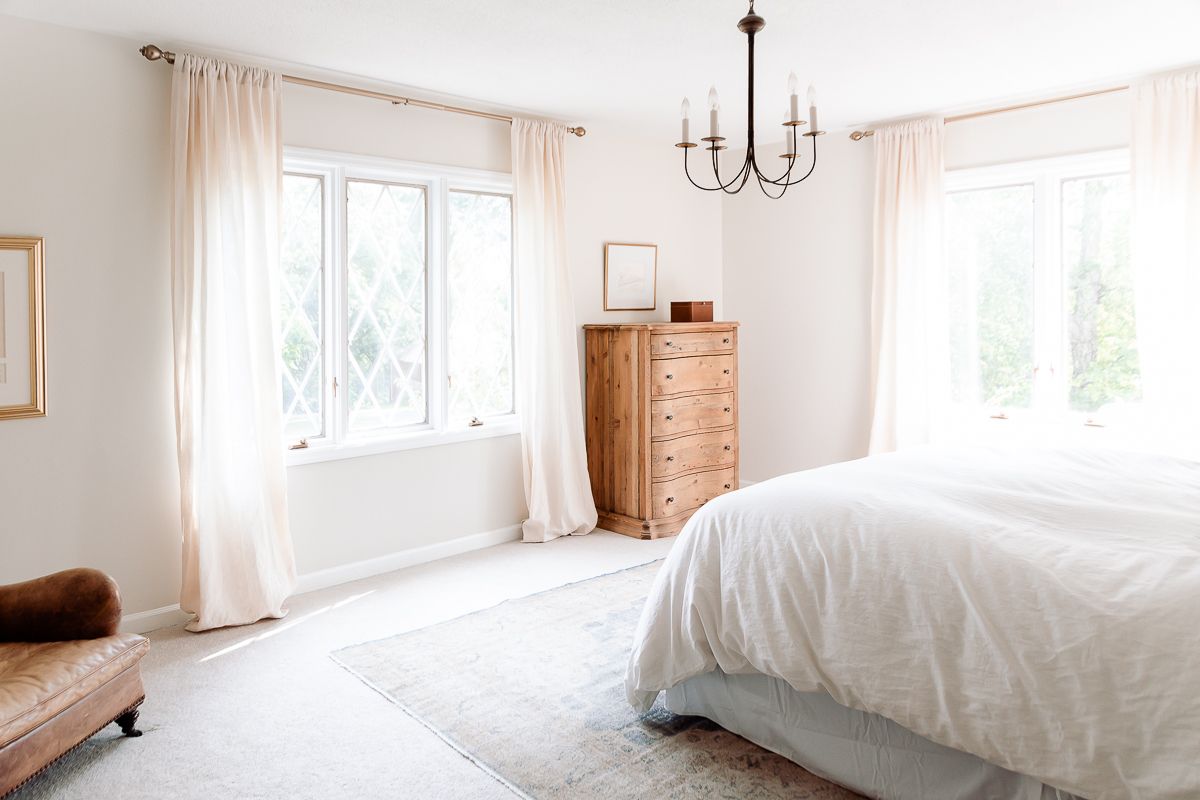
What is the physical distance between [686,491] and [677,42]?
2527 mm

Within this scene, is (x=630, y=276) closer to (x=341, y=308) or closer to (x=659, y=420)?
(x=659, y=420)

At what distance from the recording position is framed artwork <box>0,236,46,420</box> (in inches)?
119

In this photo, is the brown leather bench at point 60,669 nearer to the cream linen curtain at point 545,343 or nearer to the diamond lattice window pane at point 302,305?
the diamond lattice window pane at point 302,305

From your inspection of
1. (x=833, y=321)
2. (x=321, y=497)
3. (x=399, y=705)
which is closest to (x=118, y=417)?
(x=321, y=497)

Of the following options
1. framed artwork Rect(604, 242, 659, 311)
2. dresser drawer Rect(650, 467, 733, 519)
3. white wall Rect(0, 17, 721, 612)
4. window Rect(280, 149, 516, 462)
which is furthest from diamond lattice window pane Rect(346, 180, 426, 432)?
dresser drawer Rect(650, 467, 733, 519)

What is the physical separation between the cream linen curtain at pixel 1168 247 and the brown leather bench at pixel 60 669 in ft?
14.2

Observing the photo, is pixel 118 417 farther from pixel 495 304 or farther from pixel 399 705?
pixel 495 304

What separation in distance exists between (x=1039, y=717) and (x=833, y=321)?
3.78m

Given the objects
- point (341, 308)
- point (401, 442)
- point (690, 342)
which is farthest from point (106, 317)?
point (690, 342)

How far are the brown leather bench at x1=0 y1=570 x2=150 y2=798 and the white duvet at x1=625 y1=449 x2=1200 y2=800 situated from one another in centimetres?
152

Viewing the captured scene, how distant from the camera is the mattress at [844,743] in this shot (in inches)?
76.0

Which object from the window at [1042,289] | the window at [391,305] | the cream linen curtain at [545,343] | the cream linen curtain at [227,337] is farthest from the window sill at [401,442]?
the window at [1042,289]

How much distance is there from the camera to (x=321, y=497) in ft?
13.0

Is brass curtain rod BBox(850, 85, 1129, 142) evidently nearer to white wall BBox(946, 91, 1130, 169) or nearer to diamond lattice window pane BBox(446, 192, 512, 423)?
white wall BBox(946, 91, 1130, 169)
